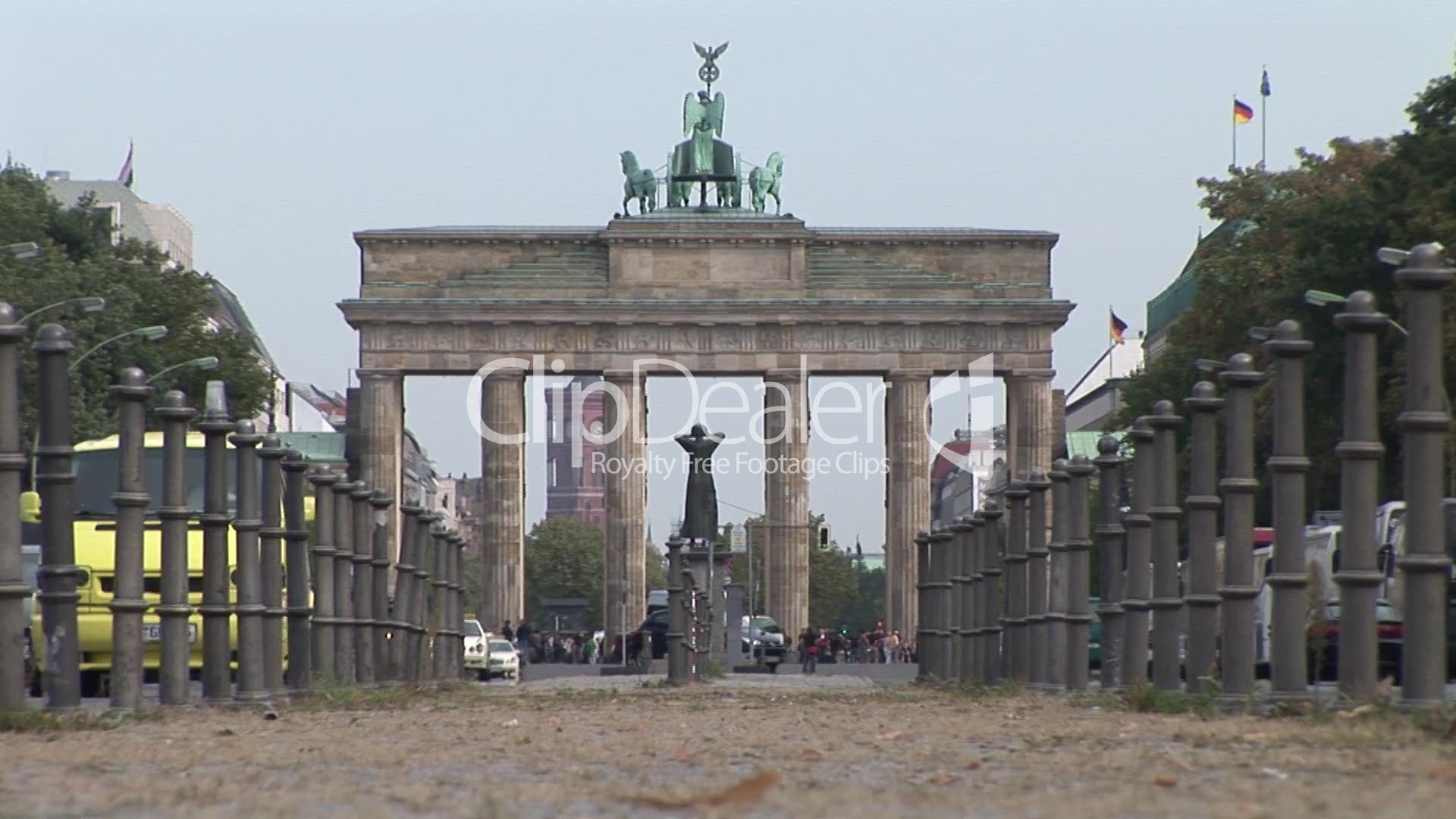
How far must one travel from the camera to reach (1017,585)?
2967 cm

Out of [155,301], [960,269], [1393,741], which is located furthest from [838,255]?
[1393,741]

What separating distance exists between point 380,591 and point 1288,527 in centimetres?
A: 1521

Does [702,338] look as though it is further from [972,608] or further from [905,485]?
[972,608]

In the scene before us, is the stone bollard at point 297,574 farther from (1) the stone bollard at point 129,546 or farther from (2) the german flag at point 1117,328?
(2) the german flag at point 1117,328

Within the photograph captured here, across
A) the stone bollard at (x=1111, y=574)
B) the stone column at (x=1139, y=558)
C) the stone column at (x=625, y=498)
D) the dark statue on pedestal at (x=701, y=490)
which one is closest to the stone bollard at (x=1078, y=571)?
the stone bollard at (x=1111, y=574)

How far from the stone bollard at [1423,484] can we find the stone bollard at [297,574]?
1089 centimetres

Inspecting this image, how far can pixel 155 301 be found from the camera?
259ft

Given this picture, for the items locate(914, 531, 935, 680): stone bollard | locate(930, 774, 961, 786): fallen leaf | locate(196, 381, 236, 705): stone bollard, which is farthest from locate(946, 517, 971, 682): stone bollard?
locate(930, 774, 961, 786): fallen leaf

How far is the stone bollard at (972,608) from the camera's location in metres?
33.0

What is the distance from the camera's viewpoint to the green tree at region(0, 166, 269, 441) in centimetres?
6556

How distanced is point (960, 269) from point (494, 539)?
20.3m

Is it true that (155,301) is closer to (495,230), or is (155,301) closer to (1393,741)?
(495,230)

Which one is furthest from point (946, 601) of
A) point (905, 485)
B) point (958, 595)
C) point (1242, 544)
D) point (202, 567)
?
point (905, 485)

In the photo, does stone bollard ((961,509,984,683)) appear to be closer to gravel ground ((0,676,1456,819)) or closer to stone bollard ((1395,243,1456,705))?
gravel ground ((0,676,1456,819))
